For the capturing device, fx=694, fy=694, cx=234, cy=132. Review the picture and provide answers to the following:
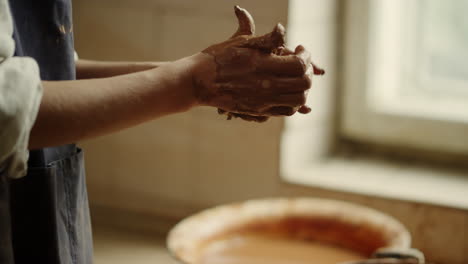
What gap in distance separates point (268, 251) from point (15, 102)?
43 centimetres

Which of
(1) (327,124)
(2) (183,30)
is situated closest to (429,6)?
(1) (327,124)

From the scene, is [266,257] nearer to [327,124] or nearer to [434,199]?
[434,199]

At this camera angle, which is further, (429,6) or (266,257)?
(429,6)

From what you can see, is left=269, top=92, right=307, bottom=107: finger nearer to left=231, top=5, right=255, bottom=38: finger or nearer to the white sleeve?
left=231, top=5, right=255, bottom=38: finger

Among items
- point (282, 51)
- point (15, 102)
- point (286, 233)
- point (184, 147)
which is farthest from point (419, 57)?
point (15, 102)

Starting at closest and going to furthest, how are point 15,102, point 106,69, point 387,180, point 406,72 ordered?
point 15,102 → point 106,69 → point 387,180 → point 406,72

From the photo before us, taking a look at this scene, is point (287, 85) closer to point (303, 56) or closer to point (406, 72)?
point (303, 56)

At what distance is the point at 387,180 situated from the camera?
1.22 metres

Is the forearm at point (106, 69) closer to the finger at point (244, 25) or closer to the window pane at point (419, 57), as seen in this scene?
the finger at point (244, 25)

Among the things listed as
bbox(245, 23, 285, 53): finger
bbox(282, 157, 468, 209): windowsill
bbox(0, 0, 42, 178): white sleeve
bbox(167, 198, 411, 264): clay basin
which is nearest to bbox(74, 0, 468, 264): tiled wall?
bbox(282, 157, 468, 209): windowsill

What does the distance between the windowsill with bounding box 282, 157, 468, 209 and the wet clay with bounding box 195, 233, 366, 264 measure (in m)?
0.32

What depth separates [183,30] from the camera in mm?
1225

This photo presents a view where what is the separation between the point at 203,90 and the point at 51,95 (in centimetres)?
13

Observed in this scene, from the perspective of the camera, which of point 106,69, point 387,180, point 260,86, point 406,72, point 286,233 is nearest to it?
point 260,86
